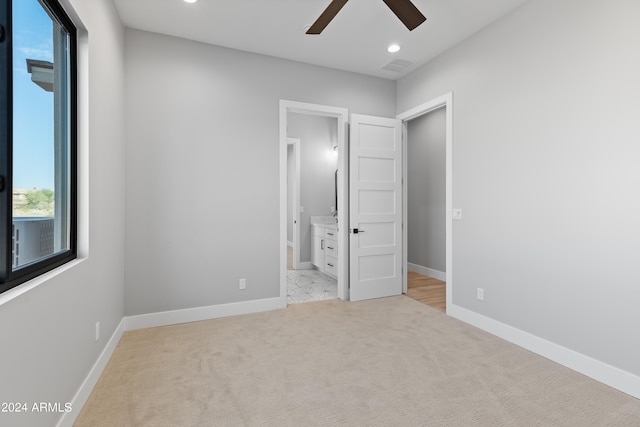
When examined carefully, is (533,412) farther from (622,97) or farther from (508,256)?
(622,97)

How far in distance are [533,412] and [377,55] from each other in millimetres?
3476

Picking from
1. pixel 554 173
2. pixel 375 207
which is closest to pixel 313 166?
pixel 375 207

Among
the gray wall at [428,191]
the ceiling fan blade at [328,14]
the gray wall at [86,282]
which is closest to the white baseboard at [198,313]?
the gray wall at [86,282]

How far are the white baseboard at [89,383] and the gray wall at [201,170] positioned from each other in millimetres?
553

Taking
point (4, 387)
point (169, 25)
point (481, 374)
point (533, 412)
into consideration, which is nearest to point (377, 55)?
point (169, 25)

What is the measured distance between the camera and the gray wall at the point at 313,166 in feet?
19.6

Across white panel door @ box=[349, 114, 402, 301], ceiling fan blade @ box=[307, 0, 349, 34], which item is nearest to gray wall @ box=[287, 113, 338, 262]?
white panel door @ box=[349, 114, 402, 301]

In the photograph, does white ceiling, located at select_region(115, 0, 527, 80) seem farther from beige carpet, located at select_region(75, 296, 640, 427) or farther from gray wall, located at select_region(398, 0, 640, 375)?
beige carpet, located at select_region(75, 296, 640, 427)

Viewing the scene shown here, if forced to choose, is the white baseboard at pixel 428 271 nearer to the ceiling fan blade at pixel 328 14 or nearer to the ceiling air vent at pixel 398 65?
the ceiling air vent at pixel 398 65

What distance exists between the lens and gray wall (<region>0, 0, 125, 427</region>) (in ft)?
4.14

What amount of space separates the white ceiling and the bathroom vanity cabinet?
2444 millimetres

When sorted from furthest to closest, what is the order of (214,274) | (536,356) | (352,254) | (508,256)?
(352,254) → (214,274) → (508,256) → (536,356)

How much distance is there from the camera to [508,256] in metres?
A: 2.90

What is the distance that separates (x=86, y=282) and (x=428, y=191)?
4.77 meters
